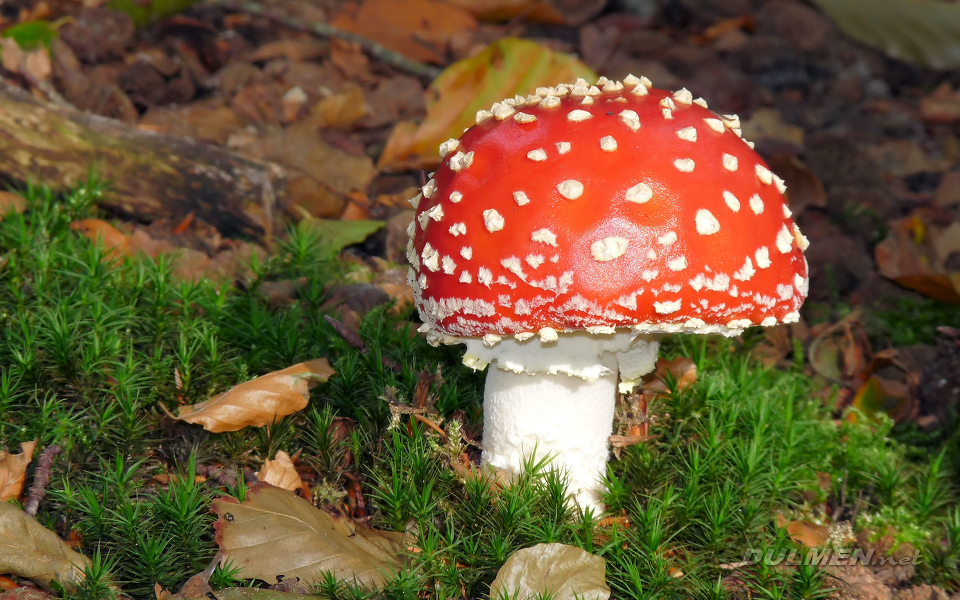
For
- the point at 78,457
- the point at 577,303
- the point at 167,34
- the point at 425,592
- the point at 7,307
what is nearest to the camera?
the point at 577,303

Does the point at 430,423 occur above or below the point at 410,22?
below

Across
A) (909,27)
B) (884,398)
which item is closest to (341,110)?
(884,398)

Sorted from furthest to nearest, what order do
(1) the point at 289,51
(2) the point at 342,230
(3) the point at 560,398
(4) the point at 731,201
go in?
1. (1) the point at 289,51
2. (2) the point at 342,230
3. (3) the point at 560,398
4. (4) the point at 731,201

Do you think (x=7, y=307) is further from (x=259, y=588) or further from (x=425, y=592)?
(x=425, y=592)

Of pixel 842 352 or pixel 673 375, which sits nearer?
pixel 673 375

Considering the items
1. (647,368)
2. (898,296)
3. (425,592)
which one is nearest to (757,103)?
(898,296)

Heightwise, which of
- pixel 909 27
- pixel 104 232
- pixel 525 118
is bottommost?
pixel 104 232

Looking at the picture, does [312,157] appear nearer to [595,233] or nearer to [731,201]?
[595,233]
